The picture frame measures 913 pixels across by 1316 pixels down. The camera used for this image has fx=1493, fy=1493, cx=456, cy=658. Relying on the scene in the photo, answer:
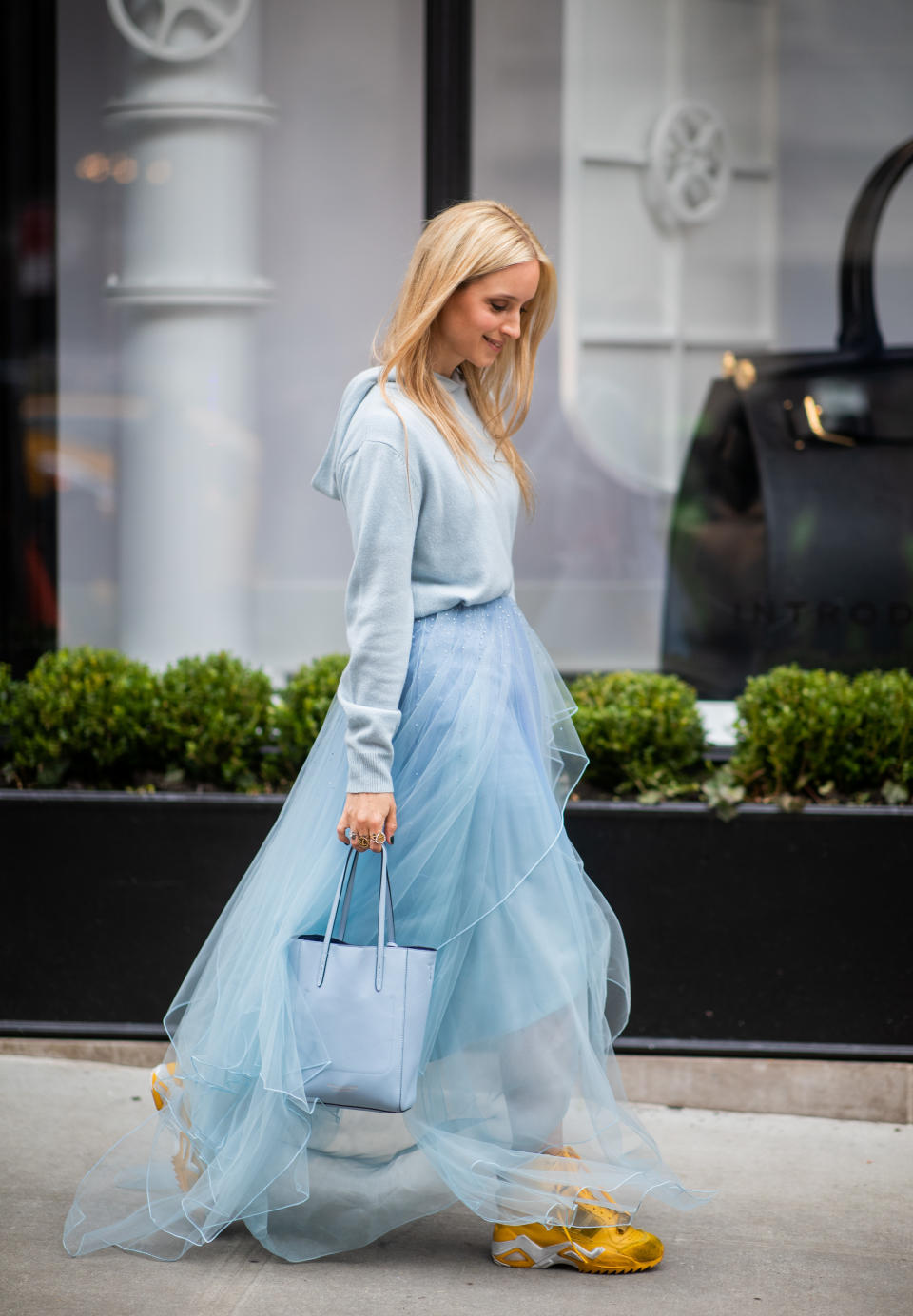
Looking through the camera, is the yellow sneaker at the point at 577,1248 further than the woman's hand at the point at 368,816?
Yes

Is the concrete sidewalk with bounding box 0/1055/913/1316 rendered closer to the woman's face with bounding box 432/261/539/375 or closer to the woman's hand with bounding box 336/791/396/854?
the woman's hand with bounding box 336/791/396/854

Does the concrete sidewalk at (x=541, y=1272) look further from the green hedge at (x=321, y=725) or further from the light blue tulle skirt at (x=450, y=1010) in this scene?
the green hedge at (x=321, y=725)

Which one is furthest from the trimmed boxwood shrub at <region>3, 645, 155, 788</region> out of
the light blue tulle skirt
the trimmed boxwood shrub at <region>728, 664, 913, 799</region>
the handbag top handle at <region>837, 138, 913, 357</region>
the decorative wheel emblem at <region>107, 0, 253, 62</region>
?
the handbag top handle at <region>837, 138, 913, 357</region>

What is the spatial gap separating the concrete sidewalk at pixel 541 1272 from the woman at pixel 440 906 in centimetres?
7

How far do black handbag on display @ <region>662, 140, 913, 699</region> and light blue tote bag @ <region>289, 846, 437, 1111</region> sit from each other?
9.69 ft

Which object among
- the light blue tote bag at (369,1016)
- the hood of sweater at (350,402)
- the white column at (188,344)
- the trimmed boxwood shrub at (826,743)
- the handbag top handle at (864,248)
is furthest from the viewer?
the handbag top handle at (864,248)

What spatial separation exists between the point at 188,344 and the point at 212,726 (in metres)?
1.94

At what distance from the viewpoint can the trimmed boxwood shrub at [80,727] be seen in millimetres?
4012

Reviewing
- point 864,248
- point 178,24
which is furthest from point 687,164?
point 178,24

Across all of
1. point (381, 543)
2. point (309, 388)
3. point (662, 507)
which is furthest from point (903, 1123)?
point (309, 388)

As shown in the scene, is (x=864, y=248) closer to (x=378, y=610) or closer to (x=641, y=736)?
(x=641, y=736)

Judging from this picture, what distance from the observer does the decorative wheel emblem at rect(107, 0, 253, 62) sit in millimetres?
5129

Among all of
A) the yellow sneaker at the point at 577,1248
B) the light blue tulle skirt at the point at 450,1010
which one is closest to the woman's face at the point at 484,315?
the light blue tulle skirt at the point at 450,1010

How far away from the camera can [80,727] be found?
4012mm
